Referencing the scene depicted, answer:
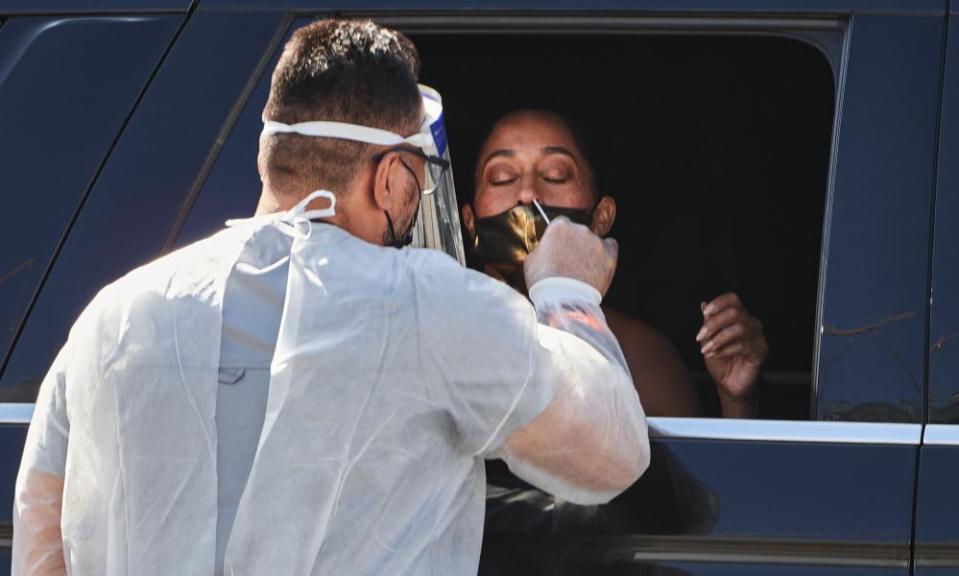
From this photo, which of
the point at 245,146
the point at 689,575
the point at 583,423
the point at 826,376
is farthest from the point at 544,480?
the point at 245,146

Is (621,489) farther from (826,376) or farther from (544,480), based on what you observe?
(826,376)

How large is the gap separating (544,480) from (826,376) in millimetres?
472

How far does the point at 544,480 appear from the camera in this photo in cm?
214

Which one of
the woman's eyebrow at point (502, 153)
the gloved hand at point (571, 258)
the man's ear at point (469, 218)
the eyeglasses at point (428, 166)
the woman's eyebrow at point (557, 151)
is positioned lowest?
the gloved hand at point (571, 258)

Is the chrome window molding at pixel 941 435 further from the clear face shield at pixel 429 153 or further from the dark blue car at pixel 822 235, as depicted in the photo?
the clear face shield at pixel 429 153

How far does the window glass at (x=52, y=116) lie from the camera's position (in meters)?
2.46

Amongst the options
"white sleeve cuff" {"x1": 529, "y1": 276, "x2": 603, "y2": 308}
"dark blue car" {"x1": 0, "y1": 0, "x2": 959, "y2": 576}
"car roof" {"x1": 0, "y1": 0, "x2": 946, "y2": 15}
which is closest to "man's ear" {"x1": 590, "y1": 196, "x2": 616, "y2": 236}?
"dark blue car" {"x1": 0, "y1": 0, "x2": 959, "y2": 576}

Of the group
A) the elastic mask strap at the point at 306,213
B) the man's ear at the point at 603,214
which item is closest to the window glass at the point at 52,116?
the elastic mask strap at the point at 306,213

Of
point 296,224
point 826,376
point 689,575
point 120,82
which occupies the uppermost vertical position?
point 120,82

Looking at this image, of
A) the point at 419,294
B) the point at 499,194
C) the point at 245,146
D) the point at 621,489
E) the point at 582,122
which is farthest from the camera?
the point at 582,122

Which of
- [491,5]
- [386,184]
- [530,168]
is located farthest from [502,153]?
[386,184]

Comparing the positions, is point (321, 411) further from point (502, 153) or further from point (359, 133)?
point (502, 153)

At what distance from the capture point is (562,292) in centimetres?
231

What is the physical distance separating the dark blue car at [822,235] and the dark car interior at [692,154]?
57cm
